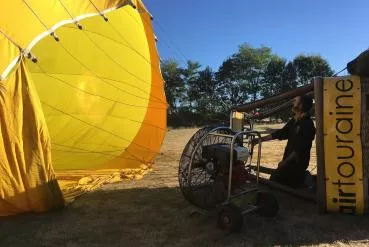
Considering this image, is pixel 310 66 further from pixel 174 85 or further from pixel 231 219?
pixel 231 219

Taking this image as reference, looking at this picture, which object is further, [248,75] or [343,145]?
[248,75]

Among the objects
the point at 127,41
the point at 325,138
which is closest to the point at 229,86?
the point at 127,41

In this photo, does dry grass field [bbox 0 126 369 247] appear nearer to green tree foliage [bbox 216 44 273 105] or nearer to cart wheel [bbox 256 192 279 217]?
cart wheel [bbox 256 192 279 217]

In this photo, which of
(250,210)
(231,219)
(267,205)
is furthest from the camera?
(267,205)

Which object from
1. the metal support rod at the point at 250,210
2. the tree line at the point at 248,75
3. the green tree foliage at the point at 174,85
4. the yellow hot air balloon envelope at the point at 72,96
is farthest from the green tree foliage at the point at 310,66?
the metal support rod at the point at 250,210

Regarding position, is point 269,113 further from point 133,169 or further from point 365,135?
point 133,169

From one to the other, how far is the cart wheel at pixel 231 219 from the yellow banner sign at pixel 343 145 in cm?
119

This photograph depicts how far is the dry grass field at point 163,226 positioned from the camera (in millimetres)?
4758

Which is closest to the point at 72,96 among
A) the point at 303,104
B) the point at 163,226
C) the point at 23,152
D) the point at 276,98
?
the point at 23,152

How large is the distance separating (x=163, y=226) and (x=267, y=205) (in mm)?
1234

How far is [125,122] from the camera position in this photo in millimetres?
8766

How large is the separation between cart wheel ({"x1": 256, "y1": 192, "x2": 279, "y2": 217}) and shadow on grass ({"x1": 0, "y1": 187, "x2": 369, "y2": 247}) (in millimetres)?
98

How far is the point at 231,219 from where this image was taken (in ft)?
16.0

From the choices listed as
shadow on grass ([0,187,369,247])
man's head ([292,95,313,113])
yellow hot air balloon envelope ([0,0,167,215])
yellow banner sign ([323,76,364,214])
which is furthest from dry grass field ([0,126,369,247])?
man's head ([292,95,313,113])
